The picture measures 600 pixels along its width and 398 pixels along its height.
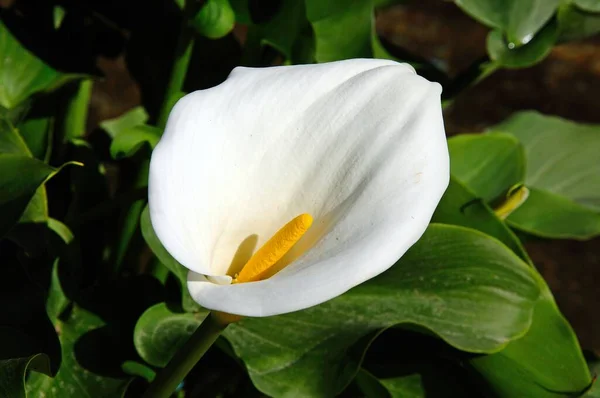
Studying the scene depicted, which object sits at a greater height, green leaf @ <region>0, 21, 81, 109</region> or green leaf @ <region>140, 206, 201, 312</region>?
green leaf @ <region>0, 21, 81, 109</region>

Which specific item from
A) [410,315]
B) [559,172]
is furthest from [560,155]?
[410,315]

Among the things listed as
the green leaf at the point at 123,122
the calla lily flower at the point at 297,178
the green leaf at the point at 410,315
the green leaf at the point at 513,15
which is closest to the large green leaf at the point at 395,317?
the green leaf at the point at 410,315

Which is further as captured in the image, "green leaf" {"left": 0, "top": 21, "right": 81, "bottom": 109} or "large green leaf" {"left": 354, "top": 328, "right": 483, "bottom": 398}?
"green leaf" {"left": 0, "top": 21, "right": 81, "bottom": 109}

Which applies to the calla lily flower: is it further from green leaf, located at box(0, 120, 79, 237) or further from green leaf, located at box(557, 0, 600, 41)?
green leaf, located at box(557, 0, 600, 41)

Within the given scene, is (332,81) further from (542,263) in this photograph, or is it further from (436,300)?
(542,263)

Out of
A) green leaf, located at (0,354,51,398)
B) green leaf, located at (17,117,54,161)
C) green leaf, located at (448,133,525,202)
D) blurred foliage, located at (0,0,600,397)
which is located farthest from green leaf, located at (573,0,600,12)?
green leaf, located at (0,354,51,398)

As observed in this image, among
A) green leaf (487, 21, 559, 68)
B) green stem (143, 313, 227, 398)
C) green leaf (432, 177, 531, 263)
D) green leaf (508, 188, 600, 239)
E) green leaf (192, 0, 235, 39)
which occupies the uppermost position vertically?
green leaf (192, 0, 235, 39)
